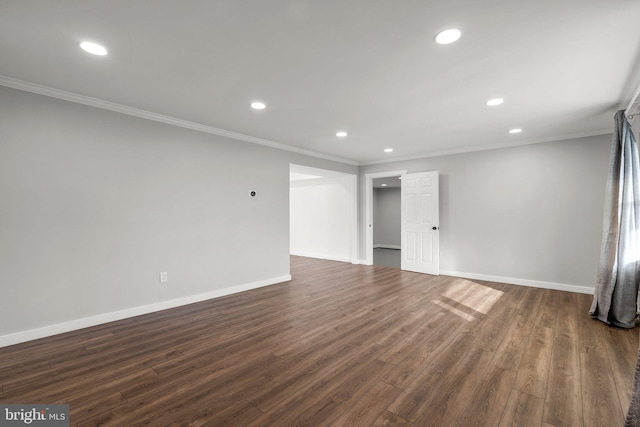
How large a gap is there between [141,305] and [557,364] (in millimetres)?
4457

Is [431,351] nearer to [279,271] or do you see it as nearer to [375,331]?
[375,331]

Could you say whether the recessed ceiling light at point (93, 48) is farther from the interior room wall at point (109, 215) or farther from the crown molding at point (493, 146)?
the crown molding at point (493, 146)

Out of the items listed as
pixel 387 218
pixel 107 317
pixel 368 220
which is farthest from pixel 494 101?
pixel 387 218

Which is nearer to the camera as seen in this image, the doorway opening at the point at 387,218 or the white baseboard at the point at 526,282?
the white baseboard at the point at 526,282

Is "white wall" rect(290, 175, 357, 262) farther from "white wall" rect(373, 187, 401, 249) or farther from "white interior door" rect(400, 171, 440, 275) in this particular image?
"white wall" rect(373, 187, 401, 249)

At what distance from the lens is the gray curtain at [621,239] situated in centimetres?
323

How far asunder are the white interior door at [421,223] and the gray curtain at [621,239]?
2.59m

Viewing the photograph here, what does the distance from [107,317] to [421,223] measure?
5.49 meters

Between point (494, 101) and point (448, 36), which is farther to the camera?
point (494, 101)

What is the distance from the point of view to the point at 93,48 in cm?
219

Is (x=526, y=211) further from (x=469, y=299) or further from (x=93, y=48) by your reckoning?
(x=93, y=48)

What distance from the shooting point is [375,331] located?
3.06 meters

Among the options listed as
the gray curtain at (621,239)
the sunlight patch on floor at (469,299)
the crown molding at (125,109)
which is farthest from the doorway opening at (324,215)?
the gray curtain at (621,239)

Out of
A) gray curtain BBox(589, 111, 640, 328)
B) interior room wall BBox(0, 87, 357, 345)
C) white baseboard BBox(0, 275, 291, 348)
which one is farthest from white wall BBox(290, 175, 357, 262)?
gray curtain BBox(589, 111, 640, 328)
